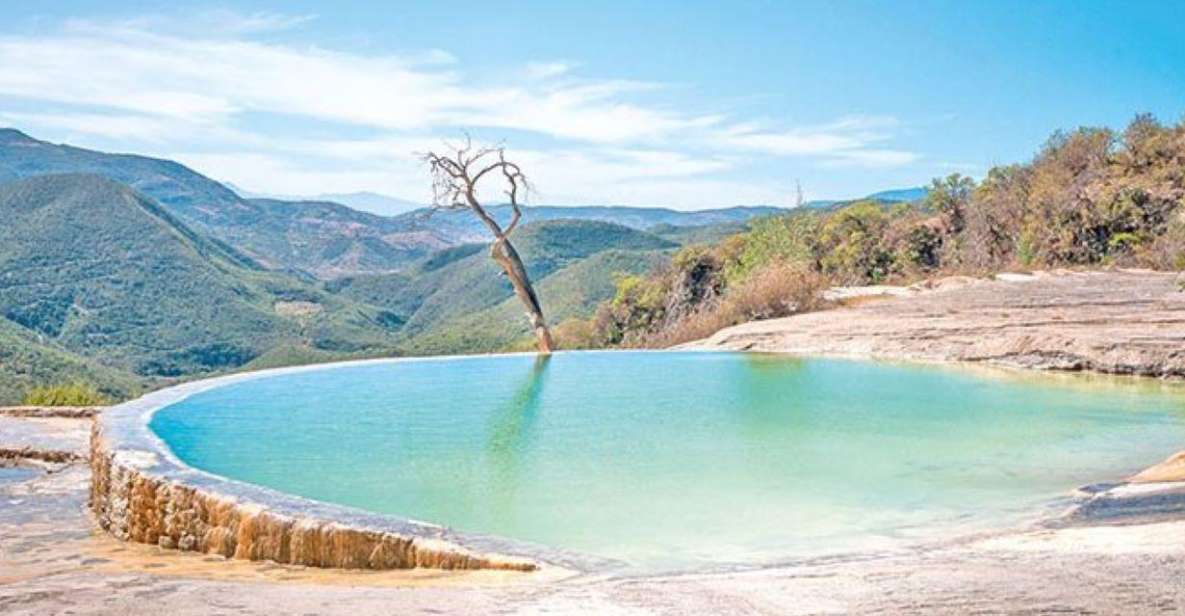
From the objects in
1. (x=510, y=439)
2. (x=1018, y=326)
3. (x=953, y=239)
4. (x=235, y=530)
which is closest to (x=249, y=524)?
(x=235, y=530)

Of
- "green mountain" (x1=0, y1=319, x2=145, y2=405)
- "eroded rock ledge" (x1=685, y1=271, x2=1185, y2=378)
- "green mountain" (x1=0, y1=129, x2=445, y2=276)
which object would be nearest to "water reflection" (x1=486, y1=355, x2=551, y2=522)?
"eroded rock ledge" (x1=685, y1=271, x2=1185, y2=378)

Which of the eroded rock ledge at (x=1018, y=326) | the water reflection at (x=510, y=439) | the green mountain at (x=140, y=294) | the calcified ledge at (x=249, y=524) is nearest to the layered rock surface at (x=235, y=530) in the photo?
the calcified ledge at (x=249, y=524)

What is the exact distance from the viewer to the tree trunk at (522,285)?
14.6m

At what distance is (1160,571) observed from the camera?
10.5 feet

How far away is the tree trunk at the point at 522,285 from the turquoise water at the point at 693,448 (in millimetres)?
3816

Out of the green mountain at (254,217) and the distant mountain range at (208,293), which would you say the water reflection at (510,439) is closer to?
the distant mountain range at (208,293)

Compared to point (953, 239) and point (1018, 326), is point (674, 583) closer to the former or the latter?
point (1018, 326)

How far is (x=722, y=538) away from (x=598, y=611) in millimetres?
1498

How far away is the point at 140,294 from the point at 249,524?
218 ft

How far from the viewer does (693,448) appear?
6.50 metres

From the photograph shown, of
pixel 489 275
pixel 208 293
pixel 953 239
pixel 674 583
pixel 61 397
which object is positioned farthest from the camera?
pixel 489 275

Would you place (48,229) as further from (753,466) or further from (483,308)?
(753,466)

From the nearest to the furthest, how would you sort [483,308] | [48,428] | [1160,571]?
[1160,571], [48,428], [483,308]

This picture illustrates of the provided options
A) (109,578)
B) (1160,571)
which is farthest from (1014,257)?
(109,578)
